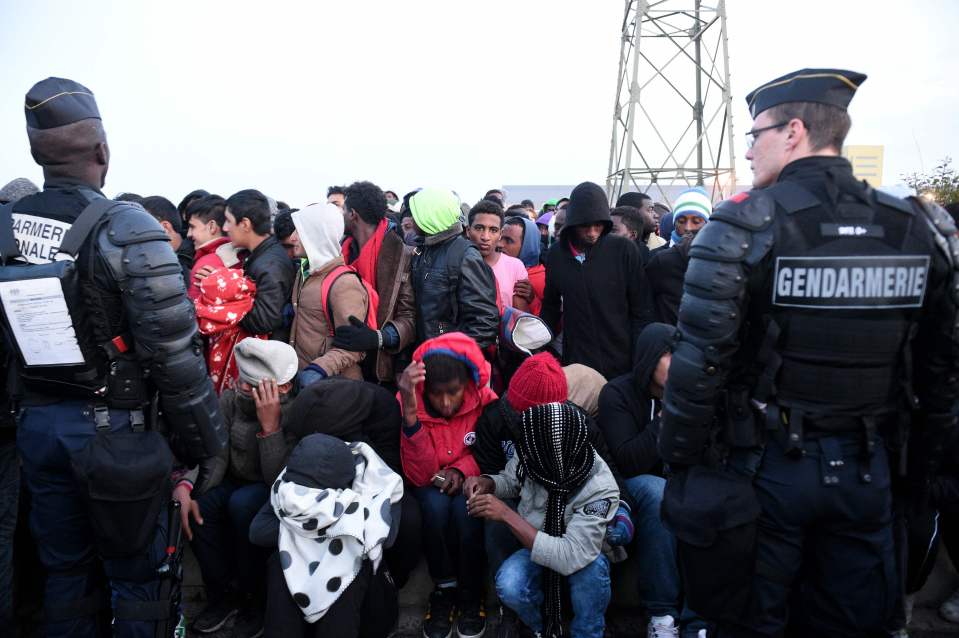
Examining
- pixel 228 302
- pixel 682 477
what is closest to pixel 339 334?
pixel 228 302

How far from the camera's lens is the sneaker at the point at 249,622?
10.4 ft

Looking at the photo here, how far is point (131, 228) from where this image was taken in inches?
93.0

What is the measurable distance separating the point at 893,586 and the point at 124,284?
2.91 m

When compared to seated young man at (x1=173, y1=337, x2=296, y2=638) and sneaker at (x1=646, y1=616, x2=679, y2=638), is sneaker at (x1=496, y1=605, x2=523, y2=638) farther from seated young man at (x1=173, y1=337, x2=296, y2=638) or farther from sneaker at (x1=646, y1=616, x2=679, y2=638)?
seated young man at (x1=173, y1=337, x2=296, y2=638)

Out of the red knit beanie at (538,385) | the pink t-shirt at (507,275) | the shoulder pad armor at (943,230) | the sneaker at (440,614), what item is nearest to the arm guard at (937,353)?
the shoulder pad armor at (943,230)

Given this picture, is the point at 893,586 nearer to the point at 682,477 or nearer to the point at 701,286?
the point at 682,477

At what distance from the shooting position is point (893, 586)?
2.04 metres

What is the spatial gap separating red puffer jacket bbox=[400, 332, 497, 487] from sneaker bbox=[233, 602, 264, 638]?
3.45 ft

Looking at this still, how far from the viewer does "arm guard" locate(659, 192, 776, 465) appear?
201cm

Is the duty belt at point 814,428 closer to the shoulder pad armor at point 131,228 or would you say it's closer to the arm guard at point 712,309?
the arm guard at point 712,309

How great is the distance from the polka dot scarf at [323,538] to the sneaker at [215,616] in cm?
88

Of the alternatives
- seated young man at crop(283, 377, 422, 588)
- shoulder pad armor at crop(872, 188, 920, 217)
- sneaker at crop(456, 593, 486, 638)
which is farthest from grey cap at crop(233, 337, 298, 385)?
shoulder pad armor at crop(872, 188, 920, 217)

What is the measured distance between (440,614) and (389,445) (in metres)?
0.89

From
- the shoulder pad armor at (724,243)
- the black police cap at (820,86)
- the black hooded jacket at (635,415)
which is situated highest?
the black police cap at (820,86)
